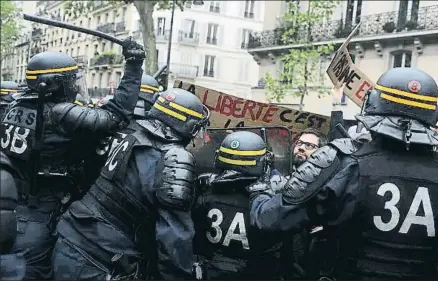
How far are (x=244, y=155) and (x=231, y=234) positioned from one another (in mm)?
500

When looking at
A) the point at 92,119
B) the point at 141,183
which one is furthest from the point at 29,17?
the point at 141,183

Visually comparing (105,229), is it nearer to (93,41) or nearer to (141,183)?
(141,183)

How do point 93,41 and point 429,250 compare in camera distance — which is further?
point 93,41

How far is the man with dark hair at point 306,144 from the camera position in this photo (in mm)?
5523

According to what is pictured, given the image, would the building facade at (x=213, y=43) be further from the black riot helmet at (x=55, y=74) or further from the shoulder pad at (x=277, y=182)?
the shoulder pad at (x=277, y=182)

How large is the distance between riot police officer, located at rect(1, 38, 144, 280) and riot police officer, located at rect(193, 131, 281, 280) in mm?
770

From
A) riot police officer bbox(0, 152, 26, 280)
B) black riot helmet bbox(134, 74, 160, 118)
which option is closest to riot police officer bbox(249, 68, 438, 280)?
riot police officer bbox(0, 152, 26, 280)

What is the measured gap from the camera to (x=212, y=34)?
44906 millimetres

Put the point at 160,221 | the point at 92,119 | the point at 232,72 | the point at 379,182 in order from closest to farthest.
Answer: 1. the point at 379,182
2. the point at 160,221
3. the point at 92,119
4. the point at 232,72

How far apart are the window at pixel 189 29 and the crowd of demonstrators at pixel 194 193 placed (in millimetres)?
39462

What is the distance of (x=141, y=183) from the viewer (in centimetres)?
373

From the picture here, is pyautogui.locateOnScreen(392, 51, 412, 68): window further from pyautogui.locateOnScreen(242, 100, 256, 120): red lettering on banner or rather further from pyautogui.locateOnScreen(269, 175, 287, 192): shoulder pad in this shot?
pyautogui.locateOnScreen(269, 175, 287, 192): shoulder pad

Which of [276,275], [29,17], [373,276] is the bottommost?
[276,275]

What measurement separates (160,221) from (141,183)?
0.83ft
